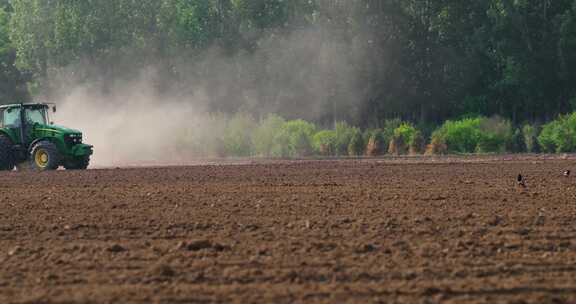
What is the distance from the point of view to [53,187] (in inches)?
965

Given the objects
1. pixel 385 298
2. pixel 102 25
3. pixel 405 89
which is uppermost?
pixel 102 25

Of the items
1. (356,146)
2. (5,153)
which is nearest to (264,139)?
(356,146)

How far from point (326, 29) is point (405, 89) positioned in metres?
6.07

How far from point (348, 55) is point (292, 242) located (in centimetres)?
5015

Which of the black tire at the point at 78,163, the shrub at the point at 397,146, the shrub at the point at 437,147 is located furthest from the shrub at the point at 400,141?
the black tire at the point at 78,163

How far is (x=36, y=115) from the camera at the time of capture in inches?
1284

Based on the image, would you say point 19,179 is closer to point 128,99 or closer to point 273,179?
point 273,179

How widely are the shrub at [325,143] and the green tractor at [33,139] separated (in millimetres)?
15592

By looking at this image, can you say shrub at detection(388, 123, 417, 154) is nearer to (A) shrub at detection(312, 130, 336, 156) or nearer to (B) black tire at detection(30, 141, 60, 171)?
(A) shrub at detection(312, 130, 336, 156)

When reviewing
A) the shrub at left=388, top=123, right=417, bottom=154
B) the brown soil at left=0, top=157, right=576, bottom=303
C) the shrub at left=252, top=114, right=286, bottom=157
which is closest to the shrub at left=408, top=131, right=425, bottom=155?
the shrub at left=388, top=123, right=417, bottom=154

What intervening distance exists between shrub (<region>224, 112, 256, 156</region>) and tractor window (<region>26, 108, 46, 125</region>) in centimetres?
1549

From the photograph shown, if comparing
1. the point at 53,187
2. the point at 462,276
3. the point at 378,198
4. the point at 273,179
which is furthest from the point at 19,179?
the point at 462,276

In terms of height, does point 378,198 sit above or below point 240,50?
below

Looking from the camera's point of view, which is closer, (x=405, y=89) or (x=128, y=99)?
(x=405, y=89)
